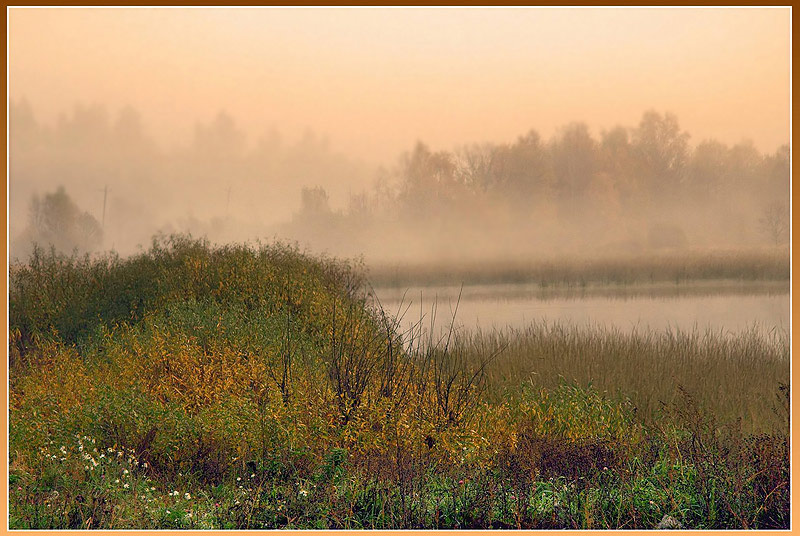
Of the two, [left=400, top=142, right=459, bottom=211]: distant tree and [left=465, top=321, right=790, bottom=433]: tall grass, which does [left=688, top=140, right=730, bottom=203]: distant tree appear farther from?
[left=400, top=142, right=459, bottom=211]: distant tree

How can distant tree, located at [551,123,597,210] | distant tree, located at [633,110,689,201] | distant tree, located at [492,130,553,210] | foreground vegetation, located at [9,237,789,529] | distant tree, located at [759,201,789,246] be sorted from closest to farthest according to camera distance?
1. foreground vegetation, located at [9,237,789,529]
2. distant tree, located at [759,201,789,246]
3. distant tree, located at [633,110,689,201]
4. distant tree, located at [551,123,597,210]
5. distant tree, located at [492,130,553,210]

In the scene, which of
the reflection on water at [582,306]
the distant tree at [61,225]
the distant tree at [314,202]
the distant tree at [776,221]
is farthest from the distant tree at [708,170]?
the distant tree at [61,225]

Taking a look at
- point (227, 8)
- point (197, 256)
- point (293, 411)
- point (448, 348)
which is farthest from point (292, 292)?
point (227, 8)

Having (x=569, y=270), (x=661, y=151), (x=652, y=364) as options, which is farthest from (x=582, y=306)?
(x=661, y=151)

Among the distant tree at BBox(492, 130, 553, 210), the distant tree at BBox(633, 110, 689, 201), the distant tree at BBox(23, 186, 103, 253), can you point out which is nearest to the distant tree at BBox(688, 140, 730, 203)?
the distant tree at BBox(633, 110, 689, 201)

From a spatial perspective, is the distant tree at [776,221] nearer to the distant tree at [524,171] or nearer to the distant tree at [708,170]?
the distant tree at [708,170]

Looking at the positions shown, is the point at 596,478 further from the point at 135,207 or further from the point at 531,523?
the point at 135,207
